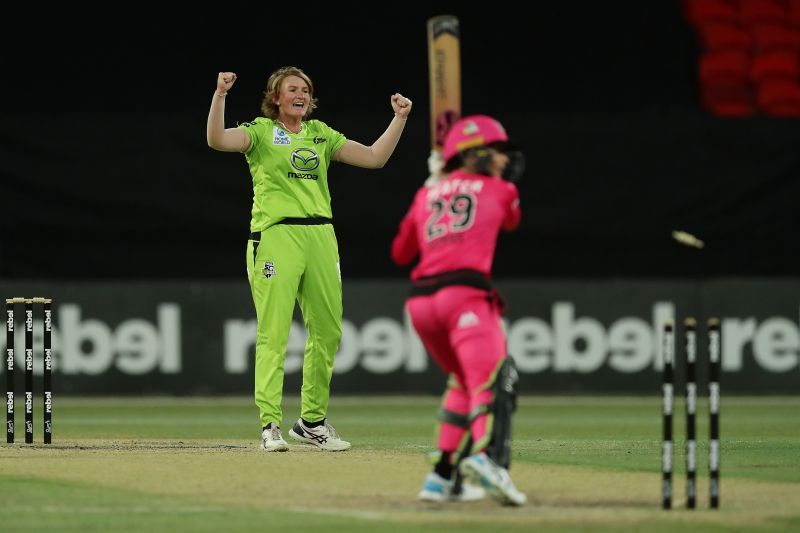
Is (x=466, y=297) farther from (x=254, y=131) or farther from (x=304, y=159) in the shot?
(x=254, y=131)

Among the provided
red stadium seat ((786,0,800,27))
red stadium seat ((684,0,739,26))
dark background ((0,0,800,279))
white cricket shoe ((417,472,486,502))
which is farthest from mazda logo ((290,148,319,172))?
red stadium seat ((786,0,800,27))

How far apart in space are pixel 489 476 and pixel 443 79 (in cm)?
216

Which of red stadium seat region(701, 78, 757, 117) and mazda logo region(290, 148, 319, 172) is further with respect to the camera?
red stadium seat region(701, 78, 757, 117)

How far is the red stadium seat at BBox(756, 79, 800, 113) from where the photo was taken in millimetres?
16964

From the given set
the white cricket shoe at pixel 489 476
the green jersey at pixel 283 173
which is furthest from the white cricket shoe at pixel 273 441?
the white cricket shoe at pixel 489 476

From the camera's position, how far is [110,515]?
6.86m

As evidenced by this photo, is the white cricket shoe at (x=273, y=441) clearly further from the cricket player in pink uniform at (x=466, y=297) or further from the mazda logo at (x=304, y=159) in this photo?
the cricket player in pink uniform at (x=466, y=297)

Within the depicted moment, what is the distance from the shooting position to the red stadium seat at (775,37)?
57.2ft

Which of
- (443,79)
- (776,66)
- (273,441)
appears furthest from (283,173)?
(776,66)

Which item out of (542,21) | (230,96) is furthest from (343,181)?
(542,21)

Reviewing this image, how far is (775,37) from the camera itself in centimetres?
1747

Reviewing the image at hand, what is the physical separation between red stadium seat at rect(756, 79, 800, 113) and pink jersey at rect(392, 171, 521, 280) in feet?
33.8

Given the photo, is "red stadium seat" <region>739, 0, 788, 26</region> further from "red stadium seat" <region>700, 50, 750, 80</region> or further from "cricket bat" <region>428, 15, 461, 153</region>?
"cricket bat" <region>428, 15, 461, 153</region>

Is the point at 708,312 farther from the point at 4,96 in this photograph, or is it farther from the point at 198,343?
the point at 4,96
